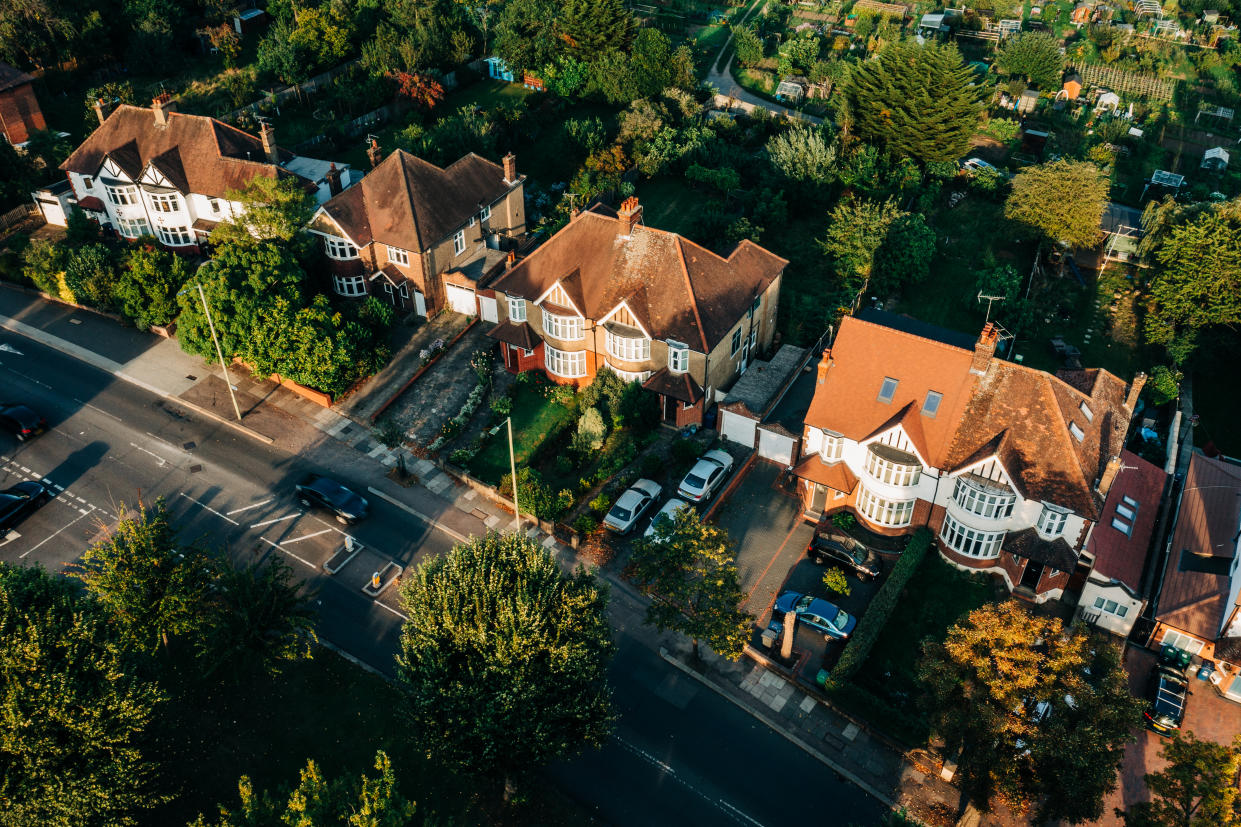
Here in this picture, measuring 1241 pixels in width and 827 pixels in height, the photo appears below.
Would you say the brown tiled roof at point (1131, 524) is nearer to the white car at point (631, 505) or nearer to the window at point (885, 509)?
the window at point (885, 509)

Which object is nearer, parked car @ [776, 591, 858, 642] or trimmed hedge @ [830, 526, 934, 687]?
trimmed hedge @ [830, 526, 934, 687]

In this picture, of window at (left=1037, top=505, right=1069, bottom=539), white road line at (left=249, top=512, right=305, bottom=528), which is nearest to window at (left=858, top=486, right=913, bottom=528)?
window at (left=1037, top=505, right=1069, bottom=539)

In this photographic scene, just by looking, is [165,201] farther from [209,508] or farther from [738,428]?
[738,428]

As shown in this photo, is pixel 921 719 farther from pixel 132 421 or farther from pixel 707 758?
pixel 132 421

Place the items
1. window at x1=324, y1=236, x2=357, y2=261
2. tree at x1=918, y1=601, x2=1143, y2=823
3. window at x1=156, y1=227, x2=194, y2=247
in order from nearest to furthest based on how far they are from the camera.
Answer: tree at x1=918, y1=601, x2=1143, y2=823
window at x1=324, y1=236, x2=357, y2=261
window at x1=156, y1=227, x2=194, y2=247

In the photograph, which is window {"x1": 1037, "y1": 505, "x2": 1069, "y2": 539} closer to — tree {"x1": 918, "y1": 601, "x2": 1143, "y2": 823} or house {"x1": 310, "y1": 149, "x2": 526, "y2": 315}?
tree {"x1": 918, "y1": 601, "x2": 1143, "y2": 823}

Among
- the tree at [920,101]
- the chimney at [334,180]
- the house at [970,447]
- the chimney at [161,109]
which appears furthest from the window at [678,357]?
the chimney at [161,109]

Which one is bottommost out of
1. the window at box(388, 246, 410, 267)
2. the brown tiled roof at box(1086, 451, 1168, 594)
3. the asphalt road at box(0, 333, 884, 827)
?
the asphalt road at box(0, 333, 884, 827)
